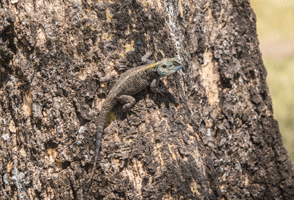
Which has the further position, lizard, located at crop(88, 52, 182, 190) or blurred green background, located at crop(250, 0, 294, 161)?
blurred green background, located at crop(250, 0, 294, 161)

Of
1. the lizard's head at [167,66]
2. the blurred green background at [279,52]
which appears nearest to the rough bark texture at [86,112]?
the lizard's head at [167,66]

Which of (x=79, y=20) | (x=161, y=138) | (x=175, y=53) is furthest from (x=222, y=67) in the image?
(x=79, y=20)

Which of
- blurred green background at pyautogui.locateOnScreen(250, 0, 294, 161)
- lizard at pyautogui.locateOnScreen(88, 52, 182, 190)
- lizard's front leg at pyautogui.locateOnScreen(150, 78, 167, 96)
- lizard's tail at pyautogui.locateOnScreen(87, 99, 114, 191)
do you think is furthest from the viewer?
blurred green background at pyautogui.locateOnScreen(250, 0, 294, 161)

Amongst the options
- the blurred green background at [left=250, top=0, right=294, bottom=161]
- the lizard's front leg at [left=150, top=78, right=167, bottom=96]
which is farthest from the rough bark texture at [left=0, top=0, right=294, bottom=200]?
the blurred green background at [left=250, top=0, right=294, bottom=161]

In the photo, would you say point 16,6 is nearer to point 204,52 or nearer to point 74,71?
point 74,71

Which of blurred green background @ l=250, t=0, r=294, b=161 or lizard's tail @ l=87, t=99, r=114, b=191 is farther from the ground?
blurred green background @ l=250, t=0, r=294, b=161

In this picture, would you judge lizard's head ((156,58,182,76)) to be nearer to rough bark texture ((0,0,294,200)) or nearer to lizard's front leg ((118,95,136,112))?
rough bark texture ((0,0,294,200))

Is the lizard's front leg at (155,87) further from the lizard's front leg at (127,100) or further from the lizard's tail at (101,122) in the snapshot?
the lizard's tail at (101,122)
